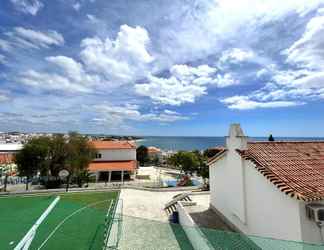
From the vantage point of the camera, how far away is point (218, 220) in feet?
50.1

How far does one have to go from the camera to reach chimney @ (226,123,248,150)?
12711mm

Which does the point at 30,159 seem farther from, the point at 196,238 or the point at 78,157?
the point at 196,238

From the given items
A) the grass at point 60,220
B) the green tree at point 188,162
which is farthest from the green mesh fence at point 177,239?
the green tree at point 188,162

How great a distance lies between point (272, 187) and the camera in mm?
10070

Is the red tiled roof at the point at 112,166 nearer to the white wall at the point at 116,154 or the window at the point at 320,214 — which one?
the white wall at the point at 116,154

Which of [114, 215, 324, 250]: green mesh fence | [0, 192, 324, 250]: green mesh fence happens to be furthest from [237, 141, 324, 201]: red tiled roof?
[0, 192, 324, 250]: green mesh fence

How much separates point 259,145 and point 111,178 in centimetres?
4014

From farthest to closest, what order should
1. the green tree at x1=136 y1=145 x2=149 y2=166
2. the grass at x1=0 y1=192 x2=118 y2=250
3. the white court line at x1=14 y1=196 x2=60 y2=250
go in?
the green tree at x1=136 y1=145 x2=149 y2=166
the grass at x1=0 y1=192 x2=118 y2=250
the white court line at x1=14 y1=196 x2=60 y2=250

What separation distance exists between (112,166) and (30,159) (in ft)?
51.8

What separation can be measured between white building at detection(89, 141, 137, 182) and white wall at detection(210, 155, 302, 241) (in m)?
33.9

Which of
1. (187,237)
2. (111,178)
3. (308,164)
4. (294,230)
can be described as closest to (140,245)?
(187,237)

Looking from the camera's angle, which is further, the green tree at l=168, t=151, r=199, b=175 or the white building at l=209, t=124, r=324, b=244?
the green tree at l=168, t=151, r=199, b=175

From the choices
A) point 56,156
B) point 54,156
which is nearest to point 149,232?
point 56,156

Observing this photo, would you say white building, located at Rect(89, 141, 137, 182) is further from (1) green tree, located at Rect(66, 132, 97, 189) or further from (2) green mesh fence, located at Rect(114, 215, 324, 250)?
(2) green mesh fence, located at Rect(114, 215, 324, 250)
